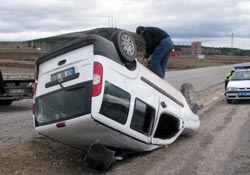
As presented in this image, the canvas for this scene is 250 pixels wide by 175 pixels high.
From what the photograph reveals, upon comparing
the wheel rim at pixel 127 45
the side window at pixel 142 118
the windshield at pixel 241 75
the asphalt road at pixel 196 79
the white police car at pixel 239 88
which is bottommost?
the asphalt road at pixel 196 79

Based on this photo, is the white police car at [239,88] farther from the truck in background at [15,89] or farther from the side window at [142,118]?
the side window at [142,118]

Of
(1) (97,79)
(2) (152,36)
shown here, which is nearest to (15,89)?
(2) (152,36)

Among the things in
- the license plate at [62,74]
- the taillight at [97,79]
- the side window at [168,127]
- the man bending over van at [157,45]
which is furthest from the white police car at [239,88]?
the taillight at [97,79]

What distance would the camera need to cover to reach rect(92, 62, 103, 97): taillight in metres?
6.38

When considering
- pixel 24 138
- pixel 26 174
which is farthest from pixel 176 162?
pixel 24 138

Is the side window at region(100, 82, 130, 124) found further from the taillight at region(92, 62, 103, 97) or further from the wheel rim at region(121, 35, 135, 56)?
the wheel rim at region(121, 35, 135, 56)

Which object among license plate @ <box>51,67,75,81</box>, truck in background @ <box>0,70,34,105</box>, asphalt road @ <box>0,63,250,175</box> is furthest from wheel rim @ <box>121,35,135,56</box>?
truck in background @ <box>0,70,34,105</box>

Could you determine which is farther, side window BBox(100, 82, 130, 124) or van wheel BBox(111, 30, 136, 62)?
van wheel BBox(111, 30, 136, 62)

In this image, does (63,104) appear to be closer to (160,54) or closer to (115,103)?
(115,103)

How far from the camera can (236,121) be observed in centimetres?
1176

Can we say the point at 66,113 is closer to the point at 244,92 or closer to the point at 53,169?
the point at 53,169

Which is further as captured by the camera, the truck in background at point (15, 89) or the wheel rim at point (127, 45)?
the truck in background at point (15, 89)

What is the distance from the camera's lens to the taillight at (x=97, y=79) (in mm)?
6375

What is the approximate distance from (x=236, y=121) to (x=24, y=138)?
561cm
